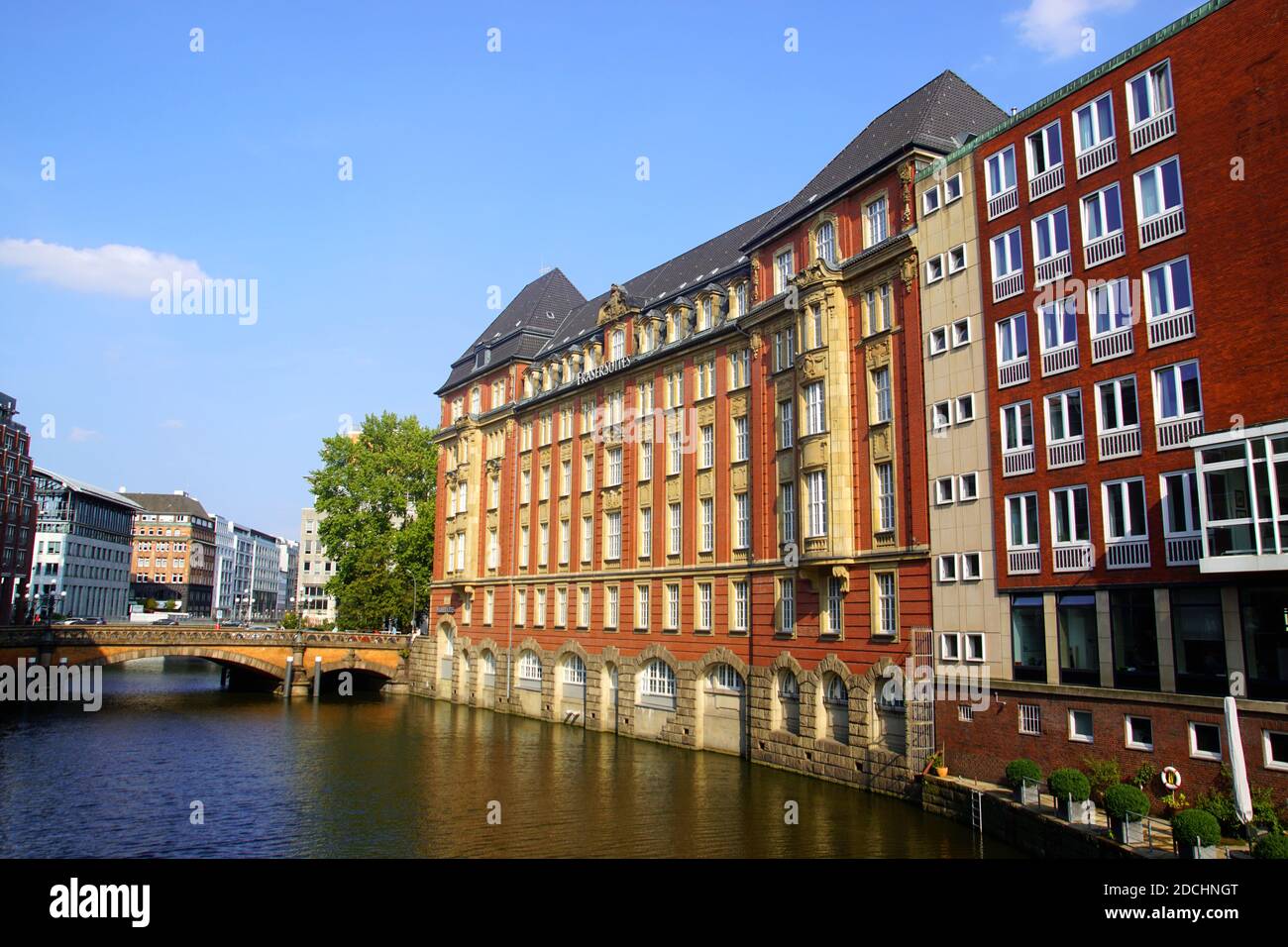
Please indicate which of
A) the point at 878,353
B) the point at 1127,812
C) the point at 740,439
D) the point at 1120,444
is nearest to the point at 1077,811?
the point at 1127,812

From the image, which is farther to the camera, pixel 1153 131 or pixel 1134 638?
pixel 1153 131

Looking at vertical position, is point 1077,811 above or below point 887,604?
below

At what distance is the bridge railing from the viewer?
6512cm

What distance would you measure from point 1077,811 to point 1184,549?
25.8 ft

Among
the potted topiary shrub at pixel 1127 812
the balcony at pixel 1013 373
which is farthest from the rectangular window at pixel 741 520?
the potted topiary shrub at pixel 1127 812

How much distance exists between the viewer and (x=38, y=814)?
32188 millimetres

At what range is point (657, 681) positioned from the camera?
49.8 m

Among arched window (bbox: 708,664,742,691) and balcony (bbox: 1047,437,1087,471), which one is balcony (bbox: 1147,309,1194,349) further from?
arched window (bbox: 708,664,742,691)

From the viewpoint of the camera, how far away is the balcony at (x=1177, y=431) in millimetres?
25516

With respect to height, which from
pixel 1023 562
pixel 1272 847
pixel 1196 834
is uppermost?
pixel 1023 562

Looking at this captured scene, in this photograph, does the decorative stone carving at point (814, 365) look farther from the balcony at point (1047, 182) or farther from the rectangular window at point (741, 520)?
the balcony at point (1047, 182)

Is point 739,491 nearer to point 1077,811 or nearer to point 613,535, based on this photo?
point 613,535

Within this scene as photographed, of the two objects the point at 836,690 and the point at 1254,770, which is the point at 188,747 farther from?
the point at 1254,770
